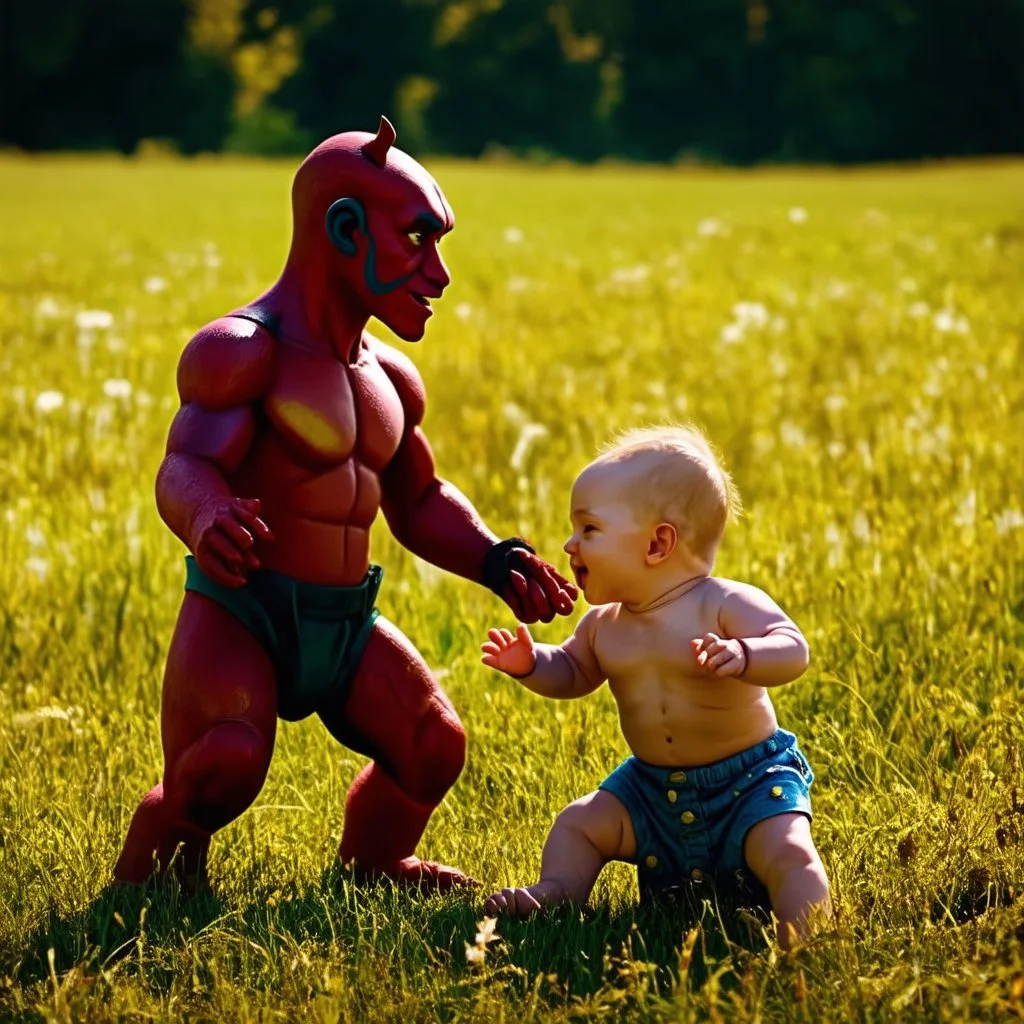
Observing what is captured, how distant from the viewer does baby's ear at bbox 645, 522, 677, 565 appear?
343 cm

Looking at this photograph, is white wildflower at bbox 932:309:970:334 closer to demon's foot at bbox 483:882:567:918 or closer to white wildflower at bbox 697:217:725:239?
white wildflower at bbox 697:217:725:239

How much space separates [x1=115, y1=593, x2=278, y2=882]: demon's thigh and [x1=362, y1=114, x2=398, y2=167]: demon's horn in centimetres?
97

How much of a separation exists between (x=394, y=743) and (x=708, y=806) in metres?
0.68

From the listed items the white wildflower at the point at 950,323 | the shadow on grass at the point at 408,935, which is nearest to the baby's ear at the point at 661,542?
the shadow on grass at the point at 408,935

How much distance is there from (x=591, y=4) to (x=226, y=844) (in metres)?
65.0

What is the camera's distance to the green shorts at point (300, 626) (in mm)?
3426

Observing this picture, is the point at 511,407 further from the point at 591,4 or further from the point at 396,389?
the point at 591,4

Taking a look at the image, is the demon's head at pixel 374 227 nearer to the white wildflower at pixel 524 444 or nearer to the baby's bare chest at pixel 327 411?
the baby's bare chest at pixel 327 411

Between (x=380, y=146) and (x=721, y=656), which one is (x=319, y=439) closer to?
→ (x=380, y=146)

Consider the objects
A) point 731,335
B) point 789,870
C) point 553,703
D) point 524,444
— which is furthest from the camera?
point 731,335

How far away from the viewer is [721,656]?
318 cm

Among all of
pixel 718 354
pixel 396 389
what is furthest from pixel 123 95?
pixel 396 389

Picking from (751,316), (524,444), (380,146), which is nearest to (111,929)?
(380,146)

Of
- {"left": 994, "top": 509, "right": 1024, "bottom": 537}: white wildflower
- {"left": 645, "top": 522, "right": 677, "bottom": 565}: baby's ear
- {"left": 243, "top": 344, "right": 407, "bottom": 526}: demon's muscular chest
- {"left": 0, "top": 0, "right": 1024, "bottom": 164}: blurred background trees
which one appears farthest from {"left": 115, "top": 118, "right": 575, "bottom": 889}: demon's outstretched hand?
{"left": 0, "top": 0, "right": 1024, "bottom": 164}: blurred background trees
